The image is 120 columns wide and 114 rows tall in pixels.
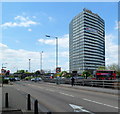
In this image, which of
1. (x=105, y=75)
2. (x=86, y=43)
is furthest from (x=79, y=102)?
(x=86, y=43)

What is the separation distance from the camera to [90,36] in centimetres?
16575

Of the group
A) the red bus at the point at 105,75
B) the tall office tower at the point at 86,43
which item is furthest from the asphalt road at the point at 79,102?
the tall office tower at the point at 86,43

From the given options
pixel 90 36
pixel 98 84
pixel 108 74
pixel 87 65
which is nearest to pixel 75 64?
pixel 87 65

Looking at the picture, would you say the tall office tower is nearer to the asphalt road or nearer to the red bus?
the red bus

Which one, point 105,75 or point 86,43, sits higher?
point 86,43

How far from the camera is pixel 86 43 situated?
161125mm

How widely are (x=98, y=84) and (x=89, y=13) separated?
455 feet

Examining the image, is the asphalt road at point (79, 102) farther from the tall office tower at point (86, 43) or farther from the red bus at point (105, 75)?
the tall office tower at point (86, 43)

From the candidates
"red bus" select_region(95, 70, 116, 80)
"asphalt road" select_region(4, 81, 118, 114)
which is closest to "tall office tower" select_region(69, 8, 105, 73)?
"red bus" select_region(95, 70, 116, 80)

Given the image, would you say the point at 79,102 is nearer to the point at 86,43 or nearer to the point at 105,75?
the point at 105,75

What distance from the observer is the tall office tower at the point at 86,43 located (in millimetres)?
159250

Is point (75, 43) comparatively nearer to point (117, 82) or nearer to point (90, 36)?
point (90, 36)

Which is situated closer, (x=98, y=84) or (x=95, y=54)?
(x=98, y=84)

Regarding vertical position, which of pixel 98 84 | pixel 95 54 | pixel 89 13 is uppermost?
pixel 89 13
